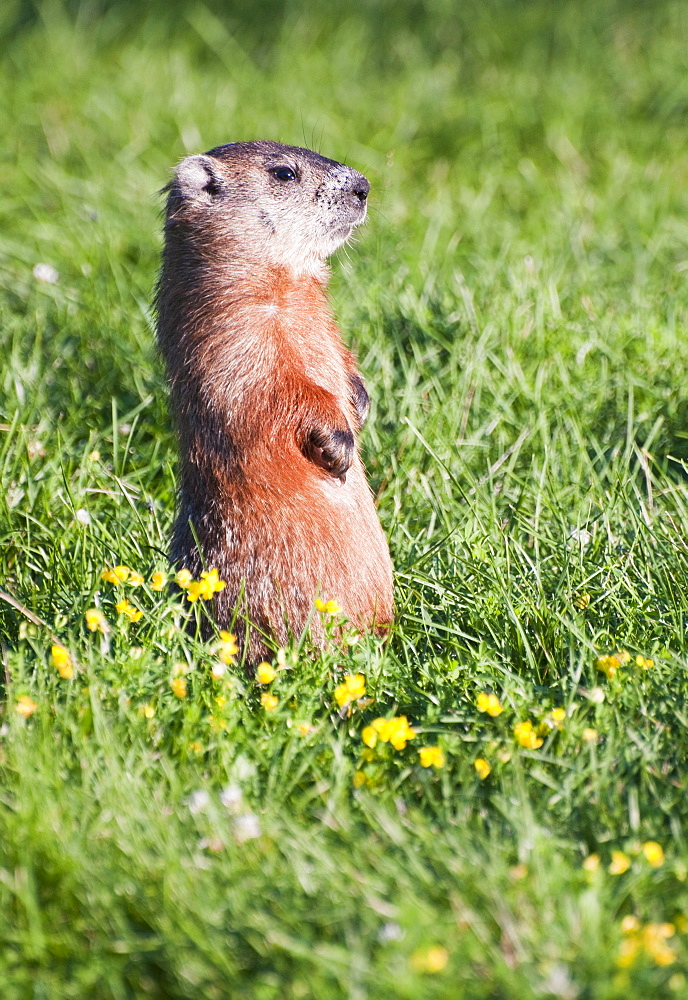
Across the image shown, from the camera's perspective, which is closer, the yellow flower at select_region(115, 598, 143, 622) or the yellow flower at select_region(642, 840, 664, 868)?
the yellow flower at select_region(642, 840, 664, 868)

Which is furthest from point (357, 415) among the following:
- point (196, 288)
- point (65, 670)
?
point (65, 670)

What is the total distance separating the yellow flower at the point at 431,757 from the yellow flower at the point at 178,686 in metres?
0.60

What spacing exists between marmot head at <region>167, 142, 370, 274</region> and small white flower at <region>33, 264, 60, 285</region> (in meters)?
1.53

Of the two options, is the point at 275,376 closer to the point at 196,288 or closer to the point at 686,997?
the point at 196,288

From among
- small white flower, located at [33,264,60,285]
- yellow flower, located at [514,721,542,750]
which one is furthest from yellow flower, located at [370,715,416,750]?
small white flower, located at [33,264,60,285]

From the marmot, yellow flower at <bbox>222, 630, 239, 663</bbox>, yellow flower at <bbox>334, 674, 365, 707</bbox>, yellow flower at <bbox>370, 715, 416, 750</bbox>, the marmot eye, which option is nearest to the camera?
yellow flower at <bbox>370, 715, 416, 750</bbox>

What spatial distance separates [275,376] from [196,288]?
0.48m

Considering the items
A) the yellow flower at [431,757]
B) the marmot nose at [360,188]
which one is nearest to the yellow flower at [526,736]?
the yellow flower at [431,757]

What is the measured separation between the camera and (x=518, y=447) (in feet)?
12.7

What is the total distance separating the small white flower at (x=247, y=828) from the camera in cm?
213

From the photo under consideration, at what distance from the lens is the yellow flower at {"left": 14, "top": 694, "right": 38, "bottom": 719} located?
2381 mm

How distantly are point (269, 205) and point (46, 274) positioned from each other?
6.03 feet

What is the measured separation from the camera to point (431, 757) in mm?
2436

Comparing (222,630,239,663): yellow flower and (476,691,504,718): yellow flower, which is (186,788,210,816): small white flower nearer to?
(222,630,239,663): yellow flower
